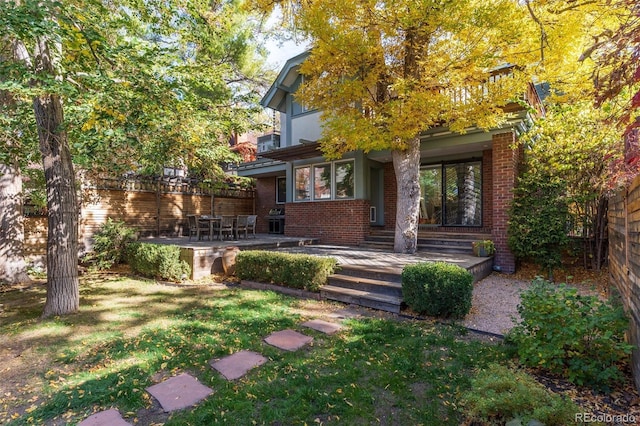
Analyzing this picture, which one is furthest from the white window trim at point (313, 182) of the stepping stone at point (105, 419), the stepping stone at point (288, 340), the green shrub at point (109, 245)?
the stepping stone at point (105, 419)

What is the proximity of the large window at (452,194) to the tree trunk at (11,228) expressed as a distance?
11590 millimetres

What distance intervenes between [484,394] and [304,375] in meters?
1.62

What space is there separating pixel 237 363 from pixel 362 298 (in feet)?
8.73

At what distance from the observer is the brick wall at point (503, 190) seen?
7.91 meters

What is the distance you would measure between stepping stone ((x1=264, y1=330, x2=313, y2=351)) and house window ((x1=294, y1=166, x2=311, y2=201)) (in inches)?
326

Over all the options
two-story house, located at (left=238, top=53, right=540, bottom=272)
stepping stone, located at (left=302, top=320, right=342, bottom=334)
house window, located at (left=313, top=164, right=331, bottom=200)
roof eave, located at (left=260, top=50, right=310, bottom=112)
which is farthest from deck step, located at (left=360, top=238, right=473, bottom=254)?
roof eave, located at (left=260, top=50, right=310, bottom=112)

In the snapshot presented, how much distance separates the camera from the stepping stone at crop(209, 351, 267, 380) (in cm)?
320

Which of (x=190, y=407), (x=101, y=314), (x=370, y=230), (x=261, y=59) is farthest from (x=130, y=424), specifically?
(x=261, y=59)

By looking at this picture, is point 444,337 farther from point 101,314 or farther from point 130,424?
point 101,314

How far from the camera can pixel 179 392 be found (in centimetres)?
286

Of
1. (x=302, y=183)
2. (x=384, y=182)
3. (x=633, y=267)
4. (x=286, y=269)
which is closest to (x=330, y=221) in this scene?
(x=302, y=183)

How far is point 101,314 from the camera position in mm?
5172

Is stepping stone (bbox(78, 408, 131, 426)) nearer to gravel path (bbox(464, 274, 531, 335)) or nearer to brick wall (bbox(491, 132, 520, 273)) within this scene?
gravel path (bbox(464, 274, 531, 335))

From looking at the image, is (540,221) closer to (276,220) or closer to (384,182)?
(384,182)
